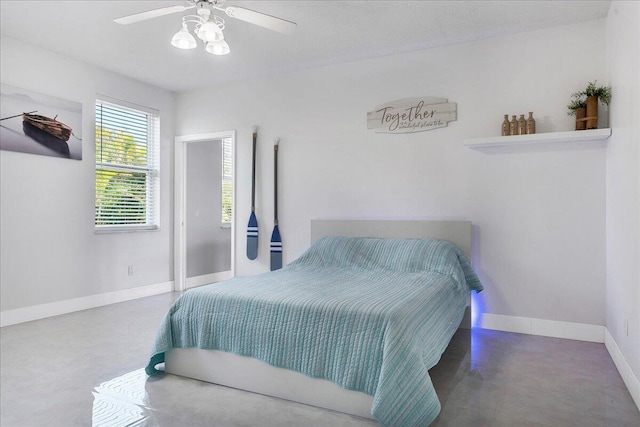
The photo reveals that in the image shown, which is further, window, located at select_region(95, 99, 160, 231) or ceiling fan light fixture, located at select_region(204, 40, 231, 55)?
window, located at select_region(95, 99, 160, 231)

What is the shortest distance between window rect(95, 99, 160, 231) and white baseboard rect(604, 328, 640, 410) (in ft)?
15.7

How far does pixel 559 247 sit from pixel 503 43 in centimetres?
183

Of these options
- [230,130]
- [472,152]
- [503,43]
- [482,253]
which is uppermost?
[503,43]

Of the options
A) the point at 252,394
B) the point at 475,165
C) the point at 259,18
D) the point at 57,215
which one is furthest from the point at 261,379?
the point at 57,215

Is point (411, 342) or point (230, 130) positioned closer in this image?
point (411, 342)

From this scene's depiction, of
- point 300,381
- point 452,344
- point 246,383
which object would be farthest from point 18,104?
point 452,344

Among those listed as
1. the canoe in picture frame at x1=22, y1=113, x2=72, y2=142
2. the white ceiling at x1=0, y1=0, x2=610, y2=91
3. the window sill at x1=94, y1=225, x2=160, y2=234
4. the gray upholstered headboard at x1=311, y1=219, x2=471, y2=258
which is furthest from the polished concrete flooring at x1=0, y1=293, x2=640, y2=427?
the white ceiling at x1=0, y1=0, x2=610, y2=91

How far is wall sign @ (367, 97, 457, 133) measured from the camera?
4.00 meters

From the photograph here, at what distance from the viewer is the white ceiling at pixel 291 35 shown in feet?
10.8

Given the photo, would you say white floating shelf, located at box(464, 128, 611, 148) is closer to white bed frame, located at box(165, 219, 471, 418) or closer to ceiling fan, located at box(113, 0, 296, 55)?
ceiling fan, located at box(113, 0, 296, 55)

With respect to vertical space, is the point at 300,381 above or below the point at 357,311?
below

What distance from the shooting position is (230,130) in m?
Answer: 5.18

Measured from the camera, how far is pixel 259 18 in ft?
8.95

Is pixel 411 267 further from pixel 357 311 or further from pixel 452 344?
pixel 357 311
